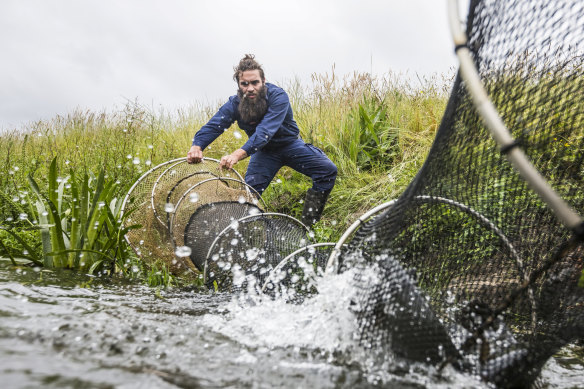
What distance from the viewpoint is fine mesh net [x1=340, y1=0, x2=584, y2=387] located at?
1723 mm

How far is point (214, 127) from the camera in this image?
507cm

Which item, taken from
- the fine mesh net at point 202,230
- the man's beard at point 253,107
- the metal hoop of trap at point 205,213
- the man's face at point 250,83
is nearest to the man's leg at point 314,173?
the man's beard at point 253,107

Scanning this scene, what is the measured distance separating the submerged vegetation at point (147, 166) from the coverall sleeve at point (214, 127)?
0.61 meters

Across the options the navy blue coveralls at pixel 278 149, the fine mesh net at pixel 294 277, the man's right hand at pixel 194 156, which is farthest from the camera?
the navy blue coveralls at pixel 278 149

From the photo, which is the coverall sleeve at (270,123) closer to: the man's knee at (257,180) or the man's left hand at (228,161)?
the man's left hand at (228,161)

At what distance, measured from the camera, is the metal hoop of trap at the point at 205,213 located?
12.7 ft

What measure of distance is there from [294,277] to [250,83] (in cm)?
268

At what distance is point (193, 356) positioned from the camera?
1831 millimetres

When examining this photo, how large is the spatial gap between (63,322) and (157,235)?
6.73ft

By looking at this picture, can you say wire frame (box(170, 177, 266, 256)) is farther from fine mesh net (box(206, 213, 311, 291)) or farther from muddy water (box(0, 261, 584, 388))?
muddy water (box(0, 261, 584, 388))

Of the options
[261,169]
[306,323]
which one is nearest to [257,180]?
[261,169]

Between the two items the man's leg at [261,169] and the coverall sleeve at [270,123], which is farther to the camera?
the man's leg at [261,169]

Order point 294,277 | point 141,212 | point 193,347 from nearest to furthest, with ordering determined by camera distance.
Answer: point 193,347 → point 294,277 → point 141,212

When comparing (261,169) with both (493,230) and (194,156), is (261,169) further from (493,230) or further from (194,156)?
(493,230)
